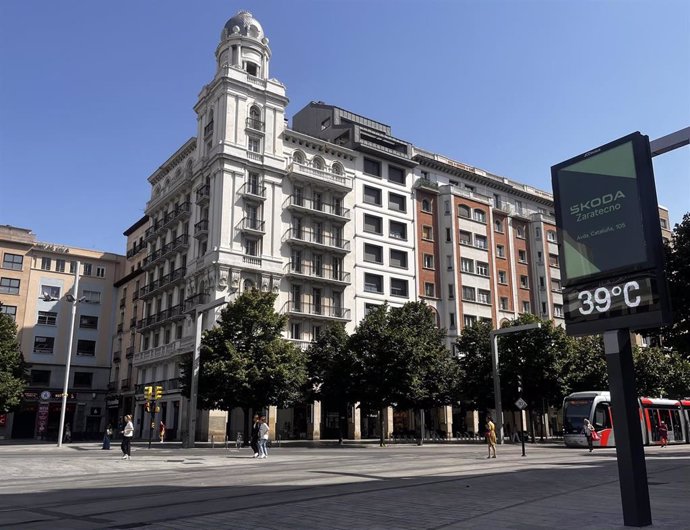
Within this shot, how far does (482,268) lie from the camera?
62.3m

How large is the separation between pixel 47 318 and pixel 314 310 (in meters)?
29.8

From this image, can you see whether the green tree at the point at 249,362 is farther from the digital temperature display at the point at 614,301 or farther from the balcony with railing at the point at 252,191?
the digital temperature display at the point at 614,301

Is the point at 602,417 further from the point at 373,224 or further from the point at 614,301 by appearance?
the point at 614,301

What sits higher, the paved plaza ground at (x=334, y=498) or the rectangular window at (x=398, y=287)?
the rectangular window at (x=398, y=287)

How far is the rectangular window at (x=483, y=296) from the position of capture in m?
61.2

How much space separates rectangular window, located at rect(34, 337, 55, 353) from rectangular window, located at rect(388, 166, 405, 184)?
123 ft

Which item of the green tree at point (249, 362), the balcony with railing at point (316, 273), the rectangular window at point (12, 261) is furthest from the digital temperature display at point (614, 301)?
the rectangular window at point (12, 261)

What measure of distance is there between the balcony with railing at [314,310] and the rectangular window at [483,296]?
1611cm

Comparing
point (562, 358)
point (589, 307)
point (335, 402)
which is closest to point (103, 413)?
point (335, 402)

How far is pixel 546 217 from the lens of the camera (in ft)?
230

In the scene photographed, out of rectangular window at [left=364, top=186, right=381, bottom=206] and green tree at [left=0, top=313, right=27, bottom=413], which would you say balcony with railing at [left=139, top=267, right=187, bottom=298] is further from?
rectangular window at [left=364, top=186, right=381, bottom=206]

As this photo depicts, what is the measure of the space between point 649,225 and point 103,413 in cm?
6285

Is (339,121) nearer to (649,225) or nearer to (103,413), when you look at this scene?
(103,413)

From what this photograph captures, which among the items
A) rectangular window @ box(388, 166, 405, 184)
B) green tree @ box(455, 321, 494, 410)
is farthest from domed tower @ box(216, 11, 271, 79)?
green tree @ box(455, 321, 494, 410)
